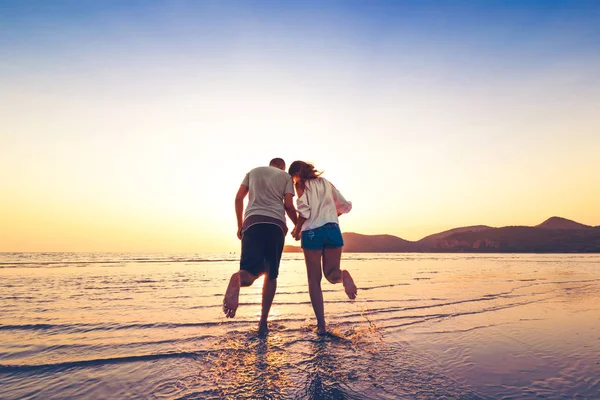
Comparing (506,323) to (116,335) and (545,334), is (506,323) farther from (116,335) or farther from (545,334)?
(116,335)

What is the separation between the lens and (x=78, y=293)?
9.45 m

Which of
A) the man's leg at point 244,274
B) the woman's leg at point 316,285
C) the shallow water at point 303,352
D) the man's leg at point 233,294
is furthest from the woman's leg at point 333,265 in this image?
the man's leg at point 233,294

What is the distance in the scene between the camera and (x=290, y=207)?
5.10 metres

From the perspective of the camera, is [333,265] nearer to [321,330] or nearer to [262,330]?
[321,330]

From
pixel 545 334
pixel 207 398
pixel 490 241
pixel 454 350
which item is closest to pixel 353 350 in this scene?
pixel 454 350

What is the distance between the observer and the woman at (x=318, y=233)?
4883mm

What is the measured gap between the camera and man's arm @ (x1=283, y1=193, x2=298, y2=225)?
16.7 feet

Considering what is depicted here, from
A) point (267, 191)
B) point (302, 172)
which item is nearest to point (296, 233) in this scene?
point (267, 191)

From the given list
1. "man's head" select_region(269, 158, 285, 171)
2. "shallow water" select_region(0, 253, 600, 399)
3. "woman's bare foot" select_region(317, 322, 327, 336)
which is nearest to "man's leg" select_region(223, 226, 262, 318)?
"shallow water" select_region(0, 253, 600, 399)

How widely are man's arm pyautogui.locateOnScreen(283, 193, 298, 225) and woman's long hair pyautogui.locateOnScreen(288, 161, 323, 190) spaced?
0.30m

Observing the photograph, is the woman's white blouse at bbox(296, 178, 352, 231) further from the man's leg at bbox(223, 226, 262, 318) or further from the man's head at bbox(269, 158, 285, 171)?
the man's leg at bbox(223, 226, 262, 318)

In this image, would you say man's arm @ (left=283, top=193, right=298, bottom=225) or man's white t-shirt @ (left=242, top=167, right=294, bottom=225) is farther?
man's arm @ (left=283, top=193, right=298, bottom=225)

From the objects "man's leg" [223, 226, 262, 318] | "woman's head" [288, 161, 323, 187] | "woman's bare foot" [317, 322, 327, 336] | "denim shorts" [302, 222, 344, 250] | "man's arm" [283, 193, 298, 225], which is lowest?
"woman's bare foot" [317, 322, 327, 336]

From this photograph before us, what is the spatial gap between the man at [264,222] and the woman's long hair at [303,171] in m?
0.20
